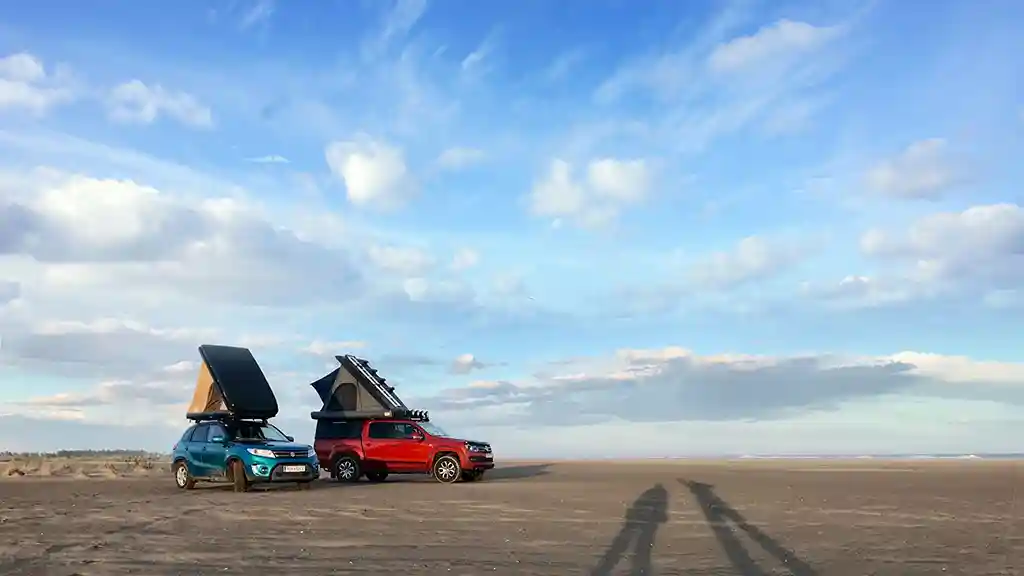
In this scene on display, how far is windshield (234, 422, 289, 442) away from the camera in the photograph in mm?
21969

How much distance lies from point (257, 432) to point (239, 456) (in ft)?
4.74

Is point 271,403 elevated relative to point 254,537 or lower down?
elevated

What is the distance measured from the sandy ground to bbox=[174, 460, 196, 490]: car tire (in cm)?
139

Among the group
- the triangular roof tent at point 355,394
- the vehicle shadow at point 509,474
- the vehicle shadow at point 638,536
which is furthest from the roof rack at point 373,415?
the vehicle shadow at point 638,536

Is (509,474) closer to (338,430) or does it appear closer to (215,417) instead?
(338,430)

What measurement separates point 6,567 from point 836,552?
927 centimetres

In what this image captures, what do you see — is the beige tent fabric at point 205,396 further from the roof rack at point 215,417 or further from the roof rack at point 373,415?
the roof rack at point 373,415

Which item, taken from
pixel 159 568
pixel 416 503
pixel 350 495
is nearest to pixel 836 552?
pixel 159 568

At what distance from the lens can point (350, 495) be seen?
19.8m

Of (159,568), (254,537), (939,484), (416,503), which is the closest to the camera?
(159,568)

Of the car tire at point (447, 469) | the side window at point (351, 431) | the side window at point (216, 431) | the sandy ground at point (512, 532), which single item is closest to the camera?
the sandy ground at point (512, 532)

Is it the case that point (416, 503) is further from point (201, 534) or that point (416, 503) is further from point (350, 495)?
point (201, 534)

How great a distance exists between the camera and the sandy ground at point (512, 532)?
9.59 m

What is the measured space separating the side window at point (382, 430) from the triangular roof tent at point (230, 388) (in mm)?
3470
